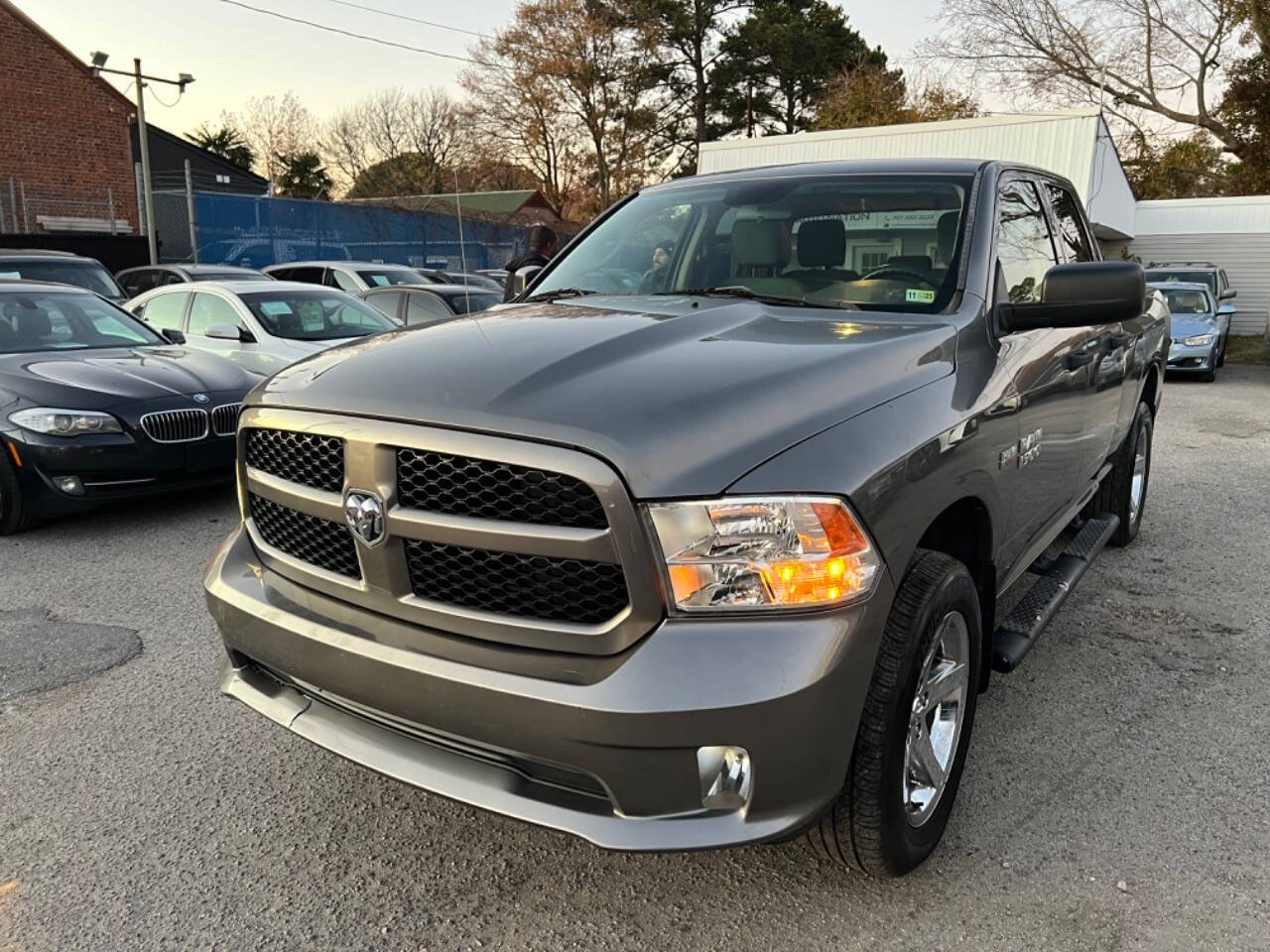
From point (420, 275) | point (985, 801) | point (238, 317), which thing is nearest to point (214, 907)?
point (985, 801)

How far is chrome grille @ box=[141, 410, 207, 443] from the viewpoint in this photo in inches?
222

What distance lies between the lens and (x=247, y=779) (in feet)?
9.56

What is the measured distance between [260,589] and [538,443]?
1.07m

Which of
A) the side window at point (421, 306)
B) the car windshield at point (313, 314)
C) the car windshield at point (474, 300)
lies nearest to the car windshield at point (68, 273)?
the car windshield at point (313, 314)

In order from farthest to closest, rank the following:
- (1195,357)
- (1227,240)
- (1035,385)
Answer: (1227,240) → (1195,357) → (1035,385)

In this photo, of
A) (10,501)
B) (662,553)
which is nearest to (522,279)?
(662,553)

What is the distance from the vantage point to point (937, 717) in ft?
8.28

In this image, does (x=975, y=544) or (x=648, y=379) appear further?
(x=975, y=544)

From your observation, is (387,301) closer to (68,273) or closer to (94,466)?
(68,273)

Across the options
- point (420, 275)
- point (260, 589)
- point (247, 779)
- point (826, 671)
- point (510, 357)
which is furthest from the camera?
point (420, 275)

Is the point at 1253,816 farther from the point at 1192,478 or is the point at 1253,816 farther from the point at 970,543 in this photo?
the point at 1192,478

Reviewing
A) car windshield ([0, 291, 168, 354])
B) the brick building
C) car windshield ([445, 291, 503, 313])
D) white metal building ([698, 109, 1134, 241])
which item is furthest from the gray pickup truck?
the brick building

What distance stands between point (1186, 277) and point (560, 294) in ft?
55.5

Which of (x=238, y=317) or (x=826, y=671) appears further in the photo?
(x=238, y=317)
